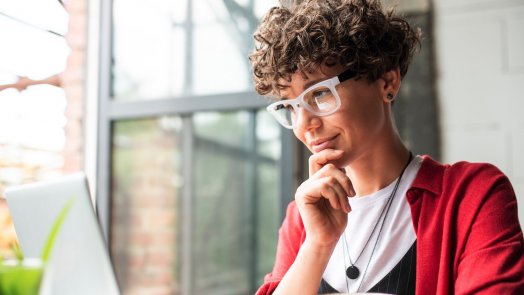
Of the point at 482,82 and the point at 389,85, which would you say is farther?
the point at 482,82

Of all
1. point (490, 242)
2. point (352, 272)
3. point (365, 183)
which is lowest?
point (352, 272)

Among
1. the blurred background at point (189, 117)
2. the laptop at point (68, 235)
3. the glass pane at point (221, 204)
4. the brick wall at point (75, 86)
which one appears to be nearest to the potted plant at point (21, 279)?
the laptop at point (68, 235)

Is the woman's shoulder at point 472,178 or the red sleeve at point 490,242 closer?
the red sleeve at point 490,242

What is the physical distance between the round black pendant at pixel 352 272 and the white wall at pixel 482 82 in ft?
3.47

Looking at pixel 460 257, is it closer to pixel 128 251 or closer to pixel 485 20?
pixel 485 20

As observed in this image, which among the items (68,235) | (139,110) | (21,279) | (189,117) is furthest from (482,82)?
(21,279)

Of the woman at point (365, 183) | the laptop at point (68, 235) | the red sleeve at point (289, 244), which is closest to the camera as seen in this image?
the laptop at point (68, 235)

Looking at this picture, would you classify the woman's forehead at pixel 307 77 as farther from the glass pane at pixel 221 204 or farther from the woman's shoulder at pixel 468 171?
the glass pane at pixel 221 204

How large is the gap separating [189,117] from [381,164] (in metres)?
1.33

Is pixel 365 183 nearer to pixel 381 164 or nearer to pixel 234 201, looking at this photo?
pixel 381 164

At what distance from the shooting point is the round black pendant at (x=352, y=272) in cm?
120

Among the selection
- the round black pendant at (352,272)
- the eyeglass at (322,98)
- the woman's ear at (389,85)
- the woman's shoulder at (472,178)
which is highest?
the woman's ear at (389,85)

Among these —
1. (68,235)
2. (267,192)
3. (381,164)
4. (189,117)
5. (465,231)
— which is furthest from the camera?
(189,117)

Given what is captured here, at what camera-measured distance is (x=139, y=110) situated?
2.44 metres
